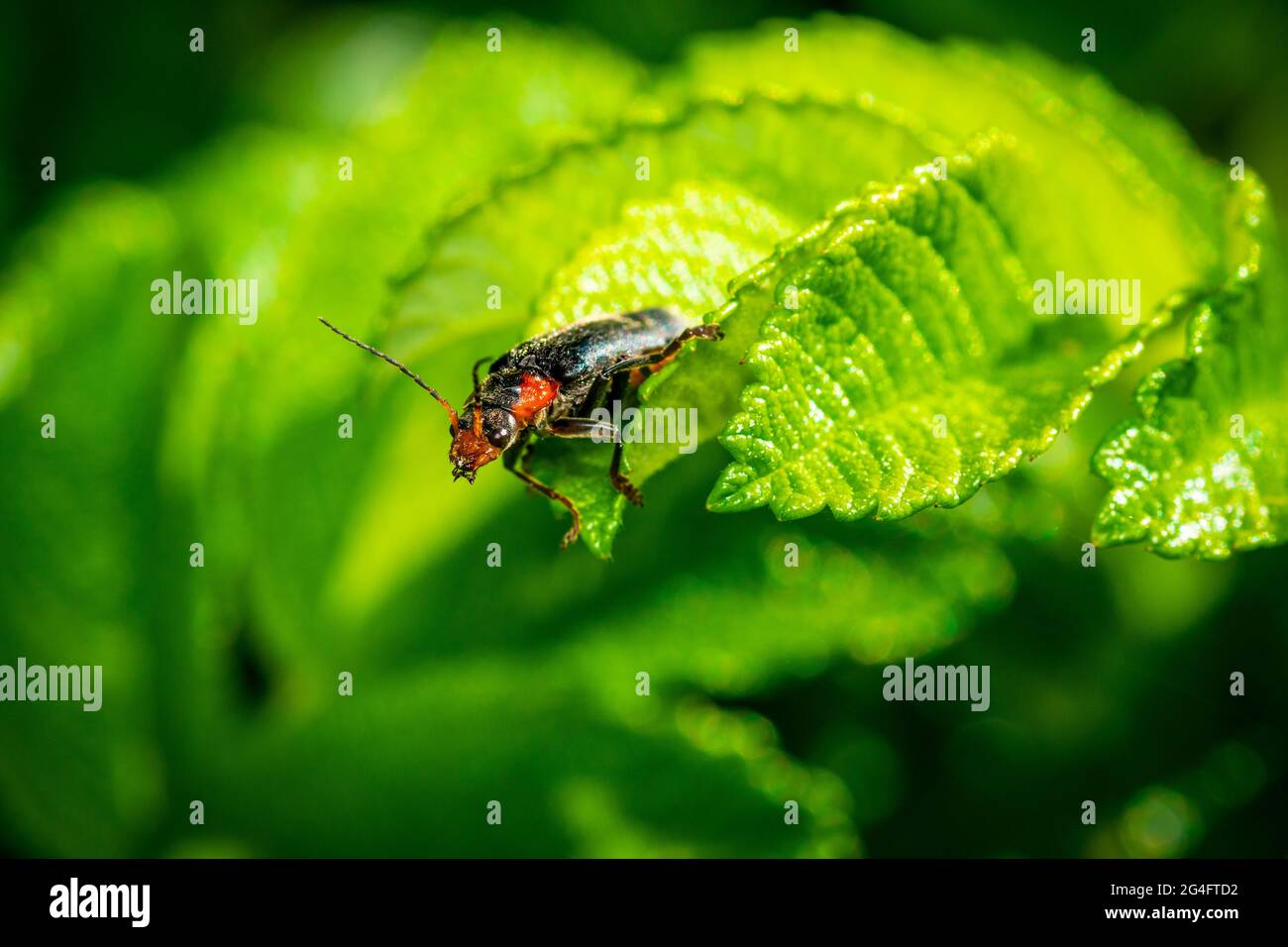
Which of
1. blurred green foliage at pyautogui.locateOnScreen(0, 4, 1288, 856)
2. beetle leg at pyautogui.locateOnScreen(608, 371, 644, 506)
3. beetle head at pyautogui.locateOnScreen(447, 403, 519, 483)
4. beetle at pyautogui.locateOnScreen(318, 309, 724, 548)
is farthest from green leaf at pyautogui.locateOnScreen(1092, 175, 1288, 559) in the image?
beetle head at pyautogui.locateOnScreen(447, 403, 519, 483)

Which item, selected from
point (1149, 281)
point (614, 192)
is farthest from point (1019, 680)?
point (614, 192)

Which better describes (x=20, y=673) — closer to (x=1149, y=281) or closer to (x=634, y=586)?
(x=634, y=586)

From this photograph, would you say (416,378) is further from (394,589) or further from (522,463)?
(394,589)

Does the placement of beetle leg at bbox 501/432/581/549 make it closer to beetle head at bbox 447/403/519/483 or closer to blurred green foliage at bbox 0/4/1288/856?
beetle head at bbox 447/403/519/483

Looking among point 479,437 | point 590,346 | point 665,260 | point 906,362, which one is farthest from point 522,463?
point 906,362

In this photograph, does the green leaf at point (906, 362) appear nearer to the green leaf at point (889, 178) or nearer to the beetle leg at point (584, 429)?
the green leaf at point (889, 178)

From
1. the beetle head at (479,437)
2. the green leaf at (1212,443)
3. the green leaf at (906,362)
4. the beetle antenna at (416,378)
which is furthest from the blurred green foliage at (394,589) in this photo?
the green leaf at (906,362)
